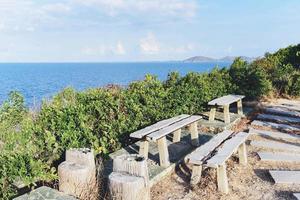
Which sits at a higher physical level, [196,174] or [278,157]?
[196,174]

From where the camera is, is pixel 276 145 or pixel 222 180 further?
pixel 276 145

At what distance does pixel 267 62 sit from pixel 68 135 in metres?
11.7

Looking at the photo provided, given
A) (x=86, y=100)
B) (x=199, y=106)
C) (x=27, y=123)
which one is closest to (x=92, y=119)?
(x=86, y=100)

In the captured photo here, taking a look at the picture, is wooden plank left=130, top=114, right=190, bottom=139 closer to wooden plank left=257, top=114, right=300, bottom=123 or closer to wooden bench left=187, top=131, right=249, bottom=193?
wooden bench left=187, top=131, right=249, bottom=193

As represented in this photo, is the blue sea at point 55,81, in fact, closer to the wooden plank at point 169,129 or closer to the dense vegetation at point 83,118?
the dense vegetation at point 83,118

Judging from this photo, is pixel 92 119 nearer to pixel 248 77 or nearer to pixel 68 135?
pixel 68 135

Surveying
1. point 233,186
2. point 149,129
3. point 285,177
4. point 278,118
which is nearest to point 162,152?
point 149,129

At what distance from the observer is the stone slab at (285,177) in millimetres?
5890

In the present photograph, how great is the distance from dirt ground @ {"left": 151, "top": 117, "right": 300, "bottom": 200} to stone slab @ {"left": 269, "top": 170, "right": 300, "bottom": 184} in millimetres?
88

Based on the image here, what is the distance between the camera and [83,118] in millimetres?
6609

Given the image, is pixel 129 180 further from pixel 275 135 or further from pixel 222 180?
pixel 275 135

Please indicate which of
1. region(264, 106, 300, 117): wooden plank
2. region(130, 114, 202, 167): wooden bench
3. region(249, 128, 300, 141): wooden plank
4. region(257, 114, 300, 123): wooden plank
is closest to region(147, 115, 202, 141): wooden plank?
region(130, 114, 202, 167): wooden bench

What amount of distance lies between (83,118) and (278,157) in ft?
11.1

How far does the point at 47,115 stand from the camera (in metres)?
6.46
